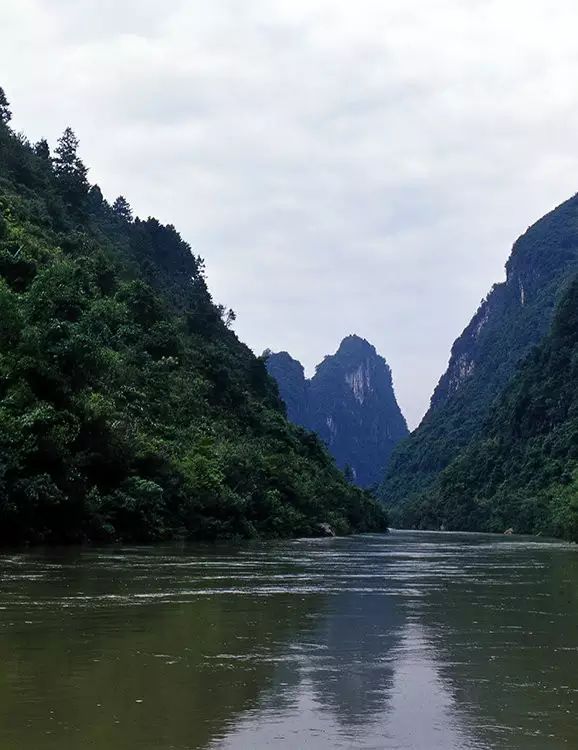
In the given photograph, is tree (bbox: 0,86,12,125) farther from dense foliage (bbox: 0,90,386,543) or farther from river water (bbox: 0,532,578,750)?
river water (bbox: 0,532,578,750)

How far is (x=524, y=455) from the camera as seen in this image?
117438mm

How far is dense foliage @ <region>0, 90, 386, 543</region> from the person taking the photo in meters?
27.2

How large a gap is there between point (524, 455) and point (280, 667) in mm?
114452

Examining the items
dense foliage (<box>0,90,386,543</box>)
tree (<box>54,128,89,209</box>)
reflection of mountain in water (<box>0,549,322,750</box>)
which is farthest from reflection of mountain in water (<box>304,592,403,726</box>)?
tree (<box>54,128,89,209</box>)

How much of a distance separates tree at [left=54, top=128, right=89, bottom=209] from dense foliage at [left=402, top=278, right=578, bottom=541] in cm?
5291

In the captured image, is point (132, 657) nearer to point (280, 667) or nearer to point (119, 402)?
point (280, 667)

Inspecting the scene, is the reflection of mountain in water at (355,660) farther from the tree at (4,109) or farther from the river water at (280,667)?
the tree at (4,109)

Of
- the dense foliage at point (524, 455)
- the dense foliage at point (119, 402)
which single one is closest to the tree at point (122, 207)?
the dense foliage at point (119, 402)

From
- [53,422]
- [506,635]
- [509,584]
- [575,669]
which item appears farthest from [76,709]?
[53,422]

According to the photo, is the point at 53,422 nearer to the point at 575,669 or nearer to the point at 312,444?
the point at 575,669

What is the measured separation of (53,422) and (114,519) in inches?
223

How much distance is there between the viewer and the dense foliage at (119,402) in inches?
1072

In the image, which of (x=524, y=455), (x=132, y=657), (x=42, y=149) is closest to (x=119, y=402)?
(x=132, y=657)

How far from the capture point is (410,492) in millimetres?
186875
